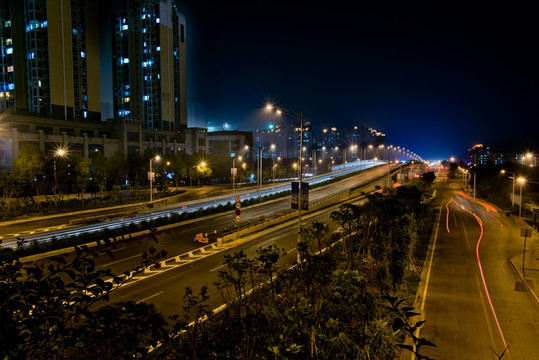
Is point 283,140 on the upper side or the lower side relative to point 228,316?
upper

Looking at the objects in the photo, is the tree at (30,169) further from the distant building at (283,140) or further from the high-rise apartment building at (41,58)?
the distant building at (283,140)

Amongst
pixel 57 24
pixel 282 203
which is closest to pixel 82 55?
pixel 57 24

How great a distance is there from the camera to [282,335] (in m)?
5.29

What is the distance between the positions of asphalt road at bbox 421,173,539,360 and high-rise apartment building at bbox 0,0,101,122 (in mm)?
78008

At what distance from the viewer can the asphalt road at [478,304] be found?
11.6 m

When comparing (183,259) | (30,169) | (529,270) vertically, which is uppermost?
(30,169)

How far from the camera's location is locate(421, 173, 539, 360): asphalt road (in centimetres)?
1161

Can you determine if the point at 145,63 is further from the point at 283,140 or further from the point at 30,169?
the point at 283,140

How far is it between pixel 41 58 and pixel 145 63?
111 ft

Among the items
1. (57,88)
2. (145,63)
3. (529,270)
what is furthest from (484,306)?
(145,63)

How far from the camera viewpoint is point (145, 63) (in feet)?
328

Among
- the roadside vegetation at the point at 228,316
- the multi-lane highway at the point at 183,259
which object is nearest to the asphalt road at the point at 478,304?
the roadside vegetation at the point at 228,316

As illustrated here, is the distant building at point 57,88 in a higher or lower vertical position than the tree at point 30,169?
higher

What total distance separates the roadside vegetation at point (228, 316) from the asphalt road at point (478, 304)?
4.78 ft
